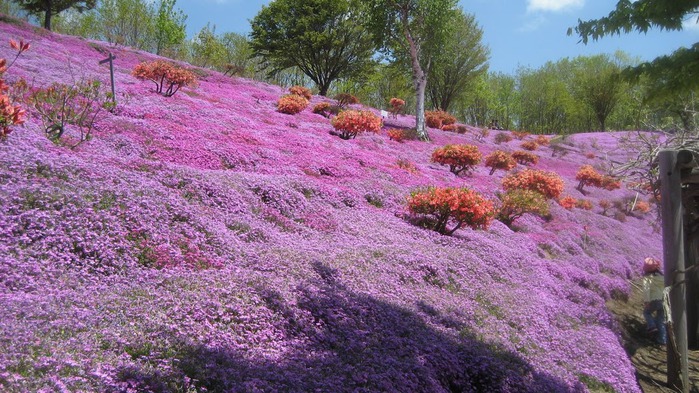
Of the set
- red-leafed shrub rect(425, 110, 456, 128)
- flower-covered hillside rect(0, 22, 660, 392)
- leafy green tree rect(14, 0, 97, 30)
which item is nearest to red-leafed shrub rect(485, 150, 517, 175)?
flower-covered hillside rect(0, 22, 660, 392)

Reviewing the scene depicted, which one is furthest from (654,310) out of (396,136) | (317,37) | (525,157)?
(317,37)

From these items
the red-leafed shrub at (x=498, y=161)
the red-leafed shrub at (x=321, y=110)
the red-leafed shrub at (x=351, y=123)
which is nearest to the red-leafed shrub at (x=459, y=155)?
the red-leafed shrub at (x=351, y=123)

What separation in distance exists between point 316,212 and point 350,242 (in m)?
1.35

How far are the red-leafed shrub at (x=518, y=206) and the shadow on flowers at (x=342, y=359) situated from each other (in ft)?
26.6

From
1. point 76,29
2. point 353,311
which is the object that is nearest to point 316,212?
point 353,311

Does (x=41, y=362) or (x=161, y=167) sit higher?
(x=161, y=167)

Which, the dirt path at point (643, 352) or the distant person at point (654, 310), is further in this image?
the distant person at point (654, 310)

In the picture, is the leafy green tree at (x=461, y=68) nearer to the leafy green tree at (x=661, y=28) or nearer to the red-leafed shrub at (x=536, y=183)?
the red-leafed shrub at (x=536, y=183)

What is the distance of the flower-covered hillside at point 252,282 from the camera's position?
407 centimetres

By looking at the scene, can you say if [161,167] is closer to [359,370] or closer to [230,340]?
[230,340]

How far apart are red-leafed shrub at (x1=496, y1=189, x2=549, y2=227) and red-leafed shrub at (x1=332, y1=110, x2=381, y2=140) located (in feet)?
24.5

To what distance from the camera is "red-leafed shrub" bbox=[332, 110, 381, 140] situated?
63.9 feet

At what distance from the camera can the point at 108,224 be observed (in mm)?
5945

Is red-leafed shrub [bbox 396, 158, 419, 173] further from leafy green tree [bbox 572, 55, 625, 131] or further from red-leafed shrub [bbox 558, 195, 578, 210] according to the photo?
leafy green tree [bbox 572, 55, 625, 131]
